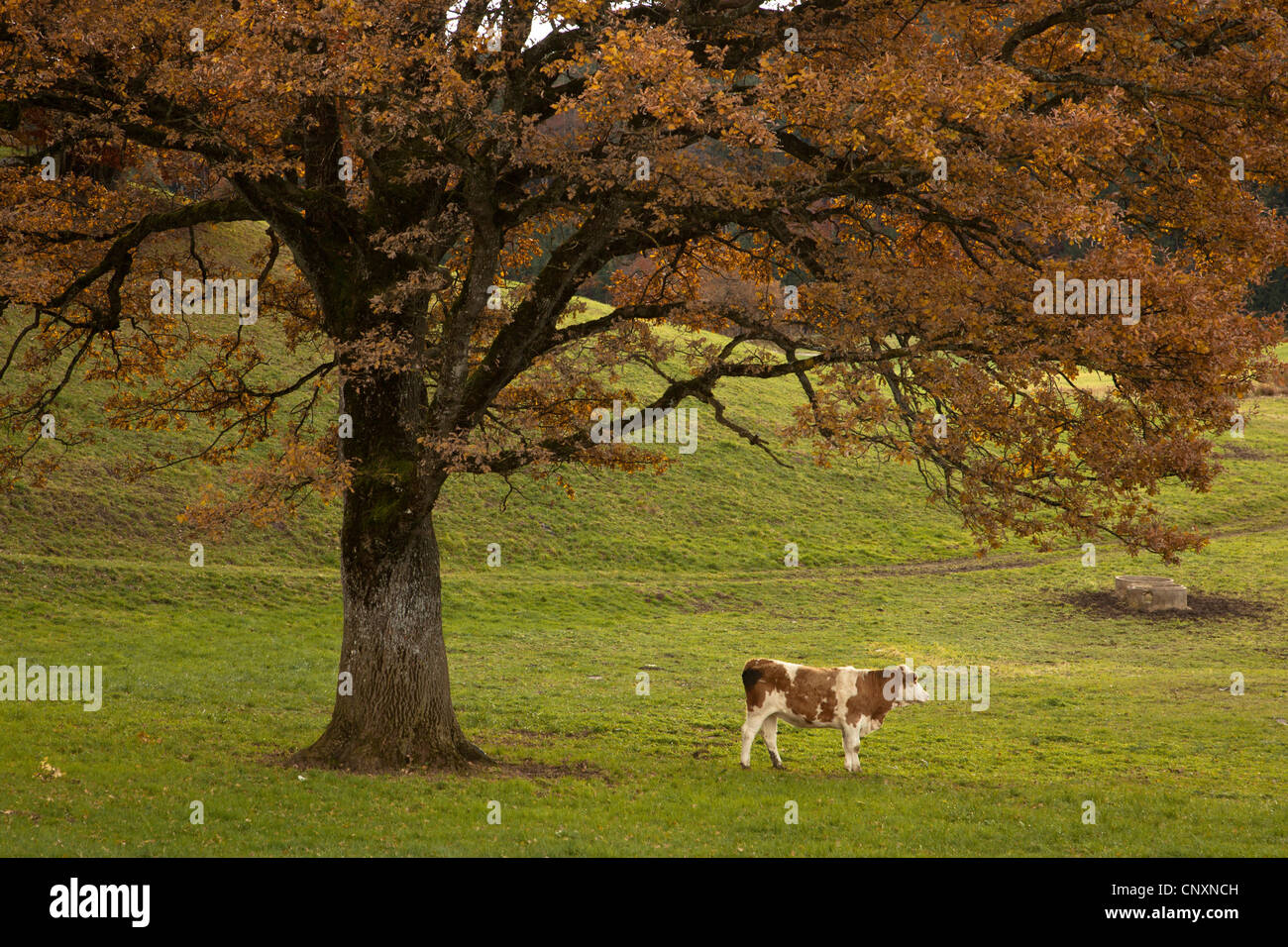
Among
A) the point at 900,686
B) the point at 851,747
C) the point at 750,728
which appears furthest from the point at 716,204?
the point at 851,747

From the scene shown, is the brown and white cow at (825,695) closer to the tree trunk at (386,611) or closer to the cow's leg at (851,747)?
the cow's leg at (851,747)

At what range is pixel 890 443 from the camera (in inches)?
487

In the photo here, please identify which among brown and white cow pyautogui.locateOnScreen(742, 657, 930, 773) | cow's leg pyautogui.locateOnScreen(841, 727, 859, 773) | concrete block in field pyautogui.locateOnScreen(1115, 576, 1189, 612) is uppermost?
concrete block in field pyautogui.locateOnScreen(1115, 576, 1189, 612)

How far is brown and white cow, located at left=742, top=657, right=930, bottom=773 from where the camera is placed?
50.5ft

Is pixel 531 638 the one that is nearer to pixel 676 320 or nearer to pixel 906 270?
pixel 676 320

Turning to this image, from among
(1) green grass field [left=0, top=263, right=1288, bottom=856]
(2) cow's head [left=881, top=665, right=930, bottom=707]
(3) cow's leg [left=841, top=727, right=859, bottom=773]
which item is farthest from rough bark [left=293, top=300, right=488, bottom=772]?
(2) cow's head [left=881, top=665, right=930, bottom=707]

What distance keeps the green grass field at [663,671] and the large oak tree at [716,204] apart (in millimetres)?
3141

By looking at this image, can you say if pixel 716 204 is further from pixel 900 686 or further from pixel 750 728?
pixel 750 728

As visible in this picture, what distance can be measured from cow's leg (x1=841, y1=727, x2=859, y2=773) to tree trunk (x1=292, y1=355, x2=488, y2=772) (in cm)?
558

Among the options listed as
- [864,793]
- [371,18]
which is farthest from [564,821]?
[371,18]

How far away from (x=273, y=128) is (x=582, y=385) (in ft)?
19.4

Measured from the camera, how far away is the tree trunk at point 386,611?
48.8 feet

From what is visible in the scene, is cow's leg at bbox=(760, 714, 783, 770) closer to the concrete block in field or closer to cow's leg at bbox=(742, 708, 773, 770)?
cow's leg at bbox=(742, 708, 773, 770)

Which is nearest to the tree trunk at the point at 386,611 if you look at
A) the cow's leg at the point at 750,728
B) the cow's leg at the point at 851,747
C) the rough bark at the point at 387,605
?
the rough bark at the point at 387,605
